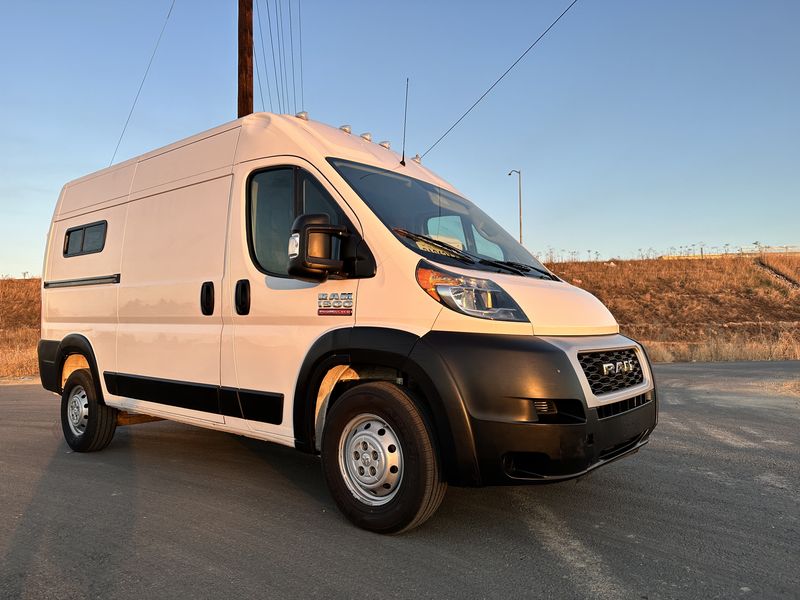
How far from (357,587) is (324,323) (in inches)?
60.3

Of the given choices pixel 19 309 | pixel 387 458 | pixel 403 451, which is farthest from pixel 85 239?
pixel 19 309

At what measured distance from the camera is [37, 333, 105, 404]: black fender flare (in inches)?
220

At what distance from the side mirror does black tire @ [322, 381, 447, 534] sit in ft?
2.43

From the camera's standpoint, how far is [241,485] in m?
4.45

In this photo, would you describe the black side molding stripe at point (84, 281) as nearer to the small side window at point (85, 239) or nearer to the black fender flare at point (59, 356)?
the small side window at point (85, 239)

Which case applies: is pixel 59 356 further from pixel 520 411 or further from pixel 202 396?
pixel 520 411

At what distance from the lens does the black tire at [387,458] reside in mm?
3191

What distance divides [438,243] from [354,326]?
73 centimetres

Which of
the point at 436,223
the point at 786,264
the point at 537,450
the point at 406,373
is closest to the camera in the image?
the point at 537,450

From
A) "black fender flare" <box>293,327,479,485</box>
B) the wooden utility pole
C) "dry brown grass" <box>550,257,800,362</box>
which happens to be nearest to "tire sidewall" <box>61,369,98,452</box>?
"black fender flare" <box>293,327,479,485</box>

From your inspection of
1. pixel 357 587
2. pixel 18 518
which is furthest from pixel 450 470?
pixel 18 518

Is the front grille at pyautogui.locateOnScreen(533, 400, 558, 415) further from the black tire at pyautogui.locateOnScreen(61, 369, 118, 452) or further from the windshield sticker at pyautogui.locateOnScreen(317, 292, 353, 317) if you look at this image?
the black tire at pyautogui.locateOnScreen(61, 369, 118, 452)

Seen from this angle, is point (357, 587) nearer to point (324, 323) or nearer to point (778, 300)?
point (324, 323)

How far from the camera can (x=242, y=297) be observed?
4180 mm
